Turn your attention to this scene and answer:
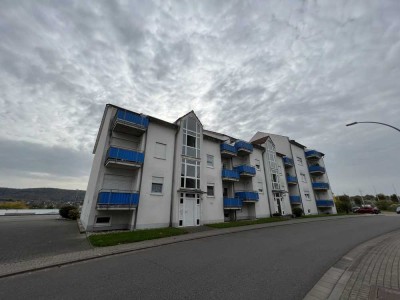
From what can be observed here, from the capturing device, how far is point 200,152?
68.7ft

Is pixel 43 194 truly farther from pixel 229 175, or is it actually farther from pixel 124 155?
pixel 229 175

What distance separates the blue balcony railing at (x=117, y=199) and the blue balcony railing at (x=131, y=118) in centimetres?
612

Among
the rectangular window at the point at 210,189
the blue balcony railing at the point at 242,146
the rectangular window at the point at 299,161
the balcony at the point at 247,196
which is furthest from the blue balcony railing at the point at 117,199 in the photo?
the rectangular window at the point at 299,161

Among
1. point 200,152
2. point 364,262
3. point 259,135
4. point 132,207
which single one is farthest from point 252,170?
point 364,262

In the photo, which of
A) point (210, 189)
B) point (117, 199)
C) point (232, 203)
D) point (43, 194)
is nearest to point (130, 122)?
point (117, 199)

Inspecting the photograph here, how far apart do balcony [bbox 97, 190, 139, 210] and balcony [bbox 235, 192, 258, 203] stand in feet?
45.1

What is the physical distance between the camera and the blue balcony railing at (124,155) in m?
15.3

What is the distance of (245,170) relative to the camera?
24844 millimetres

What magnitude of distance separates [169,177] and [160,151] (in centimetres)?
274

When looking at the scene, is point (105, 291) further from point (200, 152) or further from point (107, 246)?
point (200, 152)

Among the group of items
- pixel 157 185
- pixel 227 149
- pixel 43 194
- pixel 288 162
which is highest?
A: pixel 288 162

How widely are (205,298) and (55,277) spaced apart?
5.02 meters

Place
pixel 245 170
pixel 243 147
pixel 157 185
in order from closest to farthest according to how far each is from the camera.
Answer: pixel 157 185
pixel 245 170
pixel 243 147

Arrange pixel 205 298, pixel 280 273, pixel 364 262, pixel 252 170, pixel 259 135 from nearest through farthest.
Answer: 1. pixel 205 298
2. pixel 280 273
3. pixel 364 262
4. pixel 252 170
5. pixel 259 135
